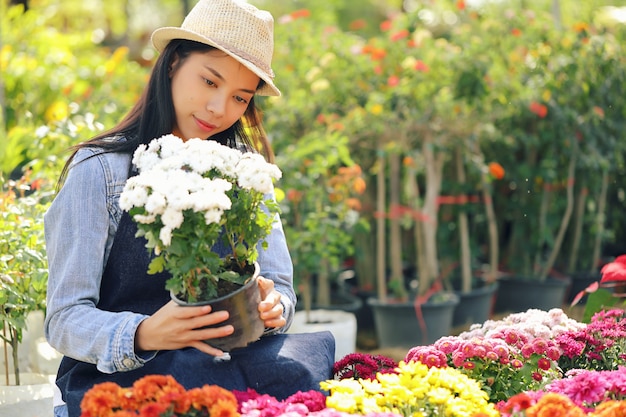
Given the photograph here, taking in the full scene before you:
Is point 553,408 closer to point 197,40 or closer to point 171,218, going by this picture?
point 171,218

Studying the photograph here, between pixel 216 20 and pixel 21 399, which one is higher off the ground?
pixel 216 20

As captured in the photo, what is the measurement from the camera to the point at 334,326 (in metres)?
3.83

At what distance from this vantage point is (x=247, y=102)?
2.13 meters

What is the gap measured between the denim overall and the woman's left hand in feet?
0.17

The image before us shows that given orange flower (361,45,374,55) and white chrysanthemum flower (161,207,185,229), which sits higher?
orange flower (361,45,374,55)

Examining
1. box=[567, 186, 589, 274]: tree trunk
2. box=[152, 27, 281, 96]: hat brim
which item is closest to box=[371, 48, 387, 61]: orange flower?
box=[567, 186, 589, 274]: tree trunk

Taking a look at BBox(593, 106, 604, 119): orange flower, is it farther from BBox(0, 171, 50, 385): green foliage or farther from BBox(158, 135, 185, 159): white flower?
BBox(158, 135, 185, 159): white flower

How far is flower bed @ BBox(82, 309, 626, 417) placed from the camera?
4.84 ft

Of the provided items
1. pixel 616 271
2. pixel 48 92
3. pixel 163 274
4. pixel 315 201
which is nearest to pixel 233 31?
pixel 163 274

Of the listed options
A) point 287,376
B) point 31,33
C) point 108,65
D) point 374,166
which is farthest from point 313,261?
point 31,33

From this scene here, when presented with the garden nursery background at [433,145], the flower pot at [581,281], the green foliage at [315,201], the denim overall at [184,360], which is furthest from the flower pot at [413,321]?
the denim overall at [184,360]

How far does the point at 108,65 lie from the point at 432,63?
2335 mm

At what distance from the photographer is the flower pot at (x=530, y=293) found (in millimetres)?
5129

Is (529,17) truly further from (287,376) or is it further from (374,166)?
(287,376)
